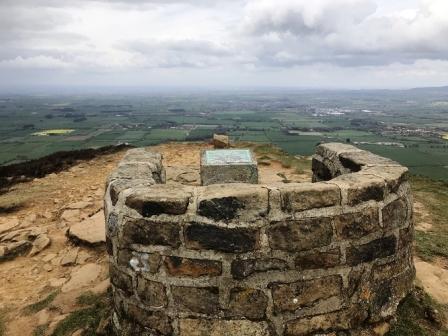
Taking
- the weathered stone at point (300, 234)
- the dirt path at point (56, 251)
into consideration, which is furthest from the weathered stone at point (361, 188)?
the dirt path at point (56, 251)

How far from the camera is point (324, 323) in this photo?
3.75 m

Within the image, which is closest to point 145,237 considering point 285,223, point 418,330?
point 285,223

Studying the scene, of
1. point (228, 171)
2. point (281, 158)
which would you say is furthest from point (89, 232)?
point (281, 158)

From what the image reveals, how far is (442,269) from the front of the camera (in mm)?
5551

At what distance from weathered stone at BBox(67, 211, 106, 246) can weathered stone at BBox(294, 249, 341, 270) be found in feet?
13.6

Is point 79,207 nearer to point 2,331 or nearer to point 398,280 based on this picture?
point 2,331

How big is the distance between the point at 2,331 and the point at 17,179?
6472 mm

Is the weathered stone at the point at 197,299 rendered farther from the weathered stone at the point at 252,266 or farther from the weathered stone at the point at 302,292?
the weathered stone at the point at 302,292

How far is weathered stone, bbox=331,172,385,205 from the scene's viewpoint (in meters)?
3.68

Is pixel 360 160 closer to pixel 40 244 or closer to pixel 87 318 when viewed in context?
pixel 87 318

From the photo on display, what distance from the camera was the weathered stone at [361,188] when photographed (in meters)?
3.68

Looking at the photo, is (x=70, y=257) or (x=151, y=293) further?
(x=70, y=257)

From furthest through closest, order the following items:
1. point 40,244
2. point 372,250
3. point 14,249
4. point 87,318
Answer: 1. point 40,244
2. point 14,249
3. point 87,318
4. point 372,250

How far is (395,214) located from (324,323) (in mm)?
1293
